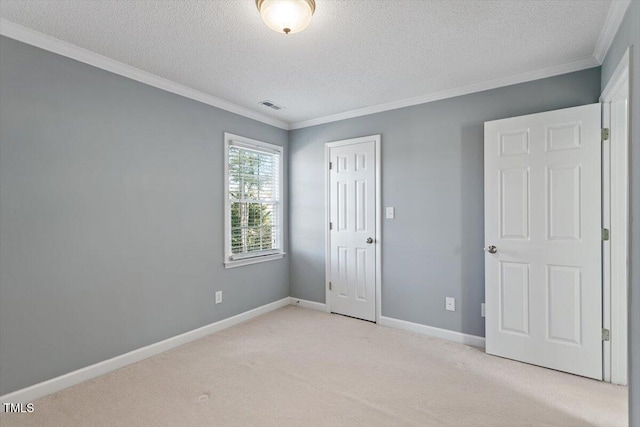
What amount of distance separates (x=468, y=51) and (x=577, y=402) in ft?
8.49

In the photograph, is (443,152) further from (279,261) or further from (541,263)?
(279,261)

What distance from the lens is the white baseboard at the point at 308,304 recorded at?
13.7 feet

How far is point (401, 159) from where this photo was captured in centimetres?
357

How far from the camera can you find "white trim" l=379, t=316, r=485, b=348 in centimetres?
309

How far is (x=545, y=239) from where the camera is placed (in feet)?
8.68

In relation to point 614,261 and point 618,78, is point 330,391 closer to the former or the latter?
point 614,261

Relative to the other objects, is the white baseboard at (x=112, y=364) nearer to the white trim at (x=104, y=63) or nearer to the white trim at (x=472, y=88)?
the white trim at (x=104, y=63)

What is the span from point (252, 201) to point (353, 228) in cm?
127

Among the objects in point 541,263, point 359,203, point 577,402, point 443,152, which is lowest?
point 577,402

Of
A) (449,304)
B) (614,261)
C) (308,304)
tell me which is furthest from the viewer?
(308,304)

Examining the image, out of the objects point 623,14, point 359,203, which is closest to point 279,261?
point 359,203

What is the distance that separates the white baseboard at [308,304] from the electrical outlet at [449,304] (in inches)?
59.6

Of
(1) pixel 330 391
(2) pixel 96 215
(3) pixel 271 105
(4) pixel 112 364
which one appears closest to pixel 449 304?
(1) pixel 330 391

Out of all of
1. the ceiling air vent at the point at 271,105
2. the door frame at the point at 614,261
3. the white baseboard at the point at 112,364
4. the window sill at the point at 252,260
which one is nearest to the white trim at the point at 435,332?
the door frame at the point at 614,261
